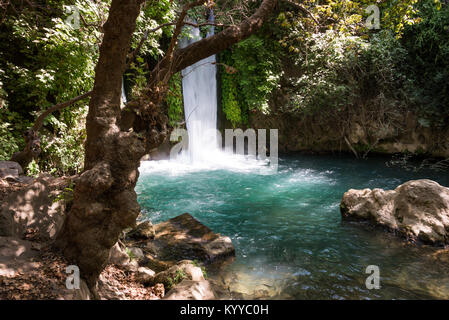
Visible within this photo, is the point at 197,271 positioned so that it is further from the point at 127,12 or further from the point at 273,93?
the point at 273,93

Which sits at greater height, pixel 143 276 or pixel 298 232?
pixel 143 276

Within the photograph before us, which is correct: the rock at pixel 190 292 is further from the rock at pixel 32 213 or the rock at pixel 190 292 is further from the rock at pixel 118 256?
the rock at pixel 32 213

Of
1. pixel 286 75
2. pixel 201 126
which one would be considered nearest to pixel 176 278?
pixel 201 126

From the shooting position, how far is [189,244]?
5.00 meters

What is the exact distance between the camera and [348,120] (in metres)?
12.2

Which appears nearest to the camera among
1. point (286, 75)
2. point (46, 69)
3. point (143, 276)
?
point (143, 276)

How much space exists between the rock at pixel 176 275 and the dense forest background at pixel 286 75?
2.33 m

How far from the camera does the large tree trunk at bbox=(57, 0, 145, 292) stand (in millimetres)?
2627

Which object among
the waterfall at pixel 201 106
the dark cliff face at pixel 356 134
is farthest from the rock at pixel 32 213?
the dark cliff face at pixel 356 134

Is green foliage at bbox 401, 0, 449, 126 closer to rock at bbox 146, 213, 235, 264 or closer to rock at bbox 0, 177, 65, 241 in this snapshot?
rock at bbox 146, 213, 235, 264

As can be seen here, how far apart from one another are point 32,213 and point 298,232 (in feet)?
15.6

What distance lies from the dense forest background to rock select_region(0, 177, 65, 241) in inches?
75.1

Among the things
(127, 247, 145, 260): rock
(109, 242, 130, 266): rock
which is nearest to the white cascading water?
(127, 247, 145, 260): rock

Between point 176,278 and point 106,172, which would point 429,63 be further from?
point 106,172
